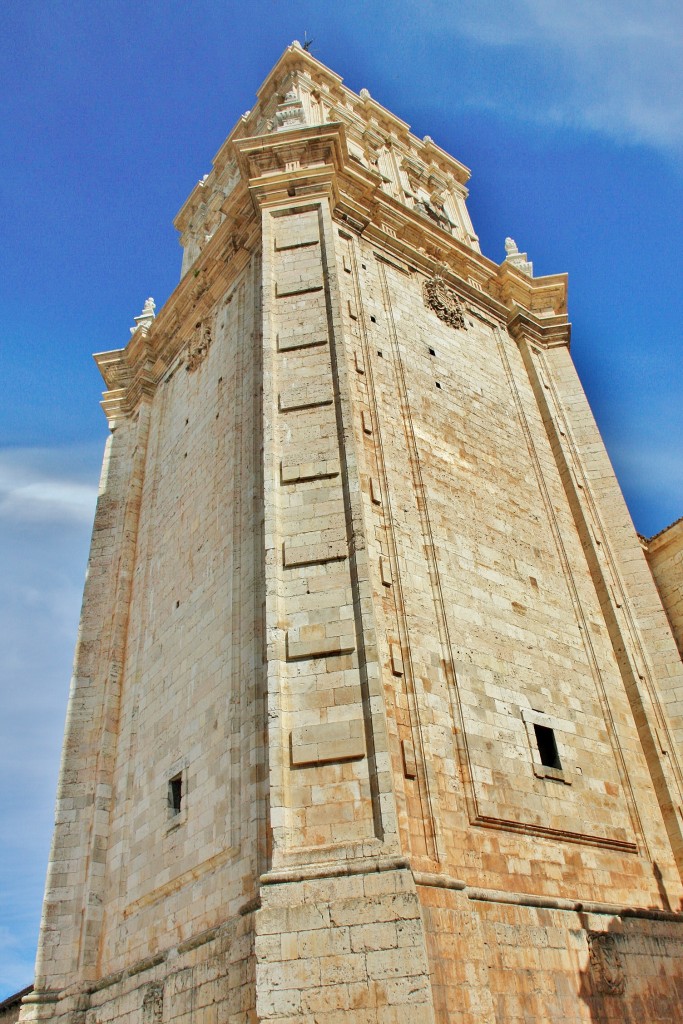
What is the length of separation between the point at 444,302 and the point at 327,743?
1016 cm

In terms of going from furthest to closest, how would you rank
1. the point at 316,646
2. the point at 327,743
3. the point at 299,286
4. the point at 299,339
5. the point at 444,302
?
the point at 444,302 → the point at 299,286 → the point at 299,339 → the point at 316,646 → the point at 327,743

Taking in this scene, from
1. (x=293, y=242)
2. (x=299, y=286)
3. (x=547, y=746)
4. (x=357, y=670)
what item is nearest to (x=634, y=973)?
(x=547, y=746)

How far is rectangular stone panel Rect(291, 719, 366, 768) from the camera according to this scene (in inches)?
320

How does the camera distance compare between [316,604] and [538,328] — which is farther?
[538,328]

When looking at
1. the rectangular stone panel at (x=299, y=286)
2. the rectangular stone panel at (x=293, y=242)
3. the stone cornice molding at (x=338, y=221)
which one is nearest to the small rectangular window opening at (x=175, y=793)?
the rectangular stone panel at (x=299, y=286)

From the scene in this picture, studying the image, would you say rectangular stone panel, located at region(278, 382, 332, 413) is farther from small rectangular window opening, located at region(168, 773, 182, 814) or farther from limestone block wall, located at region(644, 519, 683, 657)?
limestone block wall, located at region(644, 519, 683, 657)

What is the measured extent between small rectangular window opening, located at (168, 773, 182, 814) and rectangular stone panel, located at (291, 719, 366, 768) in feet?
10.4

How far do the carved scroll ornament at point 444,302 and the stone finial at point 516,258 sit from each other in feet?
9.32

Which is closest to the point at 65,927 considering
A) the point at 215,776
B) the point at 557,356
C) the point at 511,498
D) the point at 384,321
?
the point at 215,776

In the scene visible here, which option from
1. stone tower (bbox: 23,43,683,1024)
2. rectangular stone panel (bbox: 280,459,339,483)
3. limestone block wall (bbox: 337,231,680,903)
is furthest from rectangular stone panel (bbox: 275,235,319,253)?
rectangular stone panel (bbox: 280,459,339,483)

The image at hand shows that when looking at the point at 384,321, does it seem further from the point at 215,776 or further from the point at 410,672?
the point at 215,776

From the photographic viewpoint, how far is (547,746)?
10578mm

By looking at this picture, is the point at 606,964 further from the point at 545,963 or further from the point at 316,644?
the point at 316,644

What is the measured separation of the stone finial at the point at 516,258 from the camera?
18.7 meters
